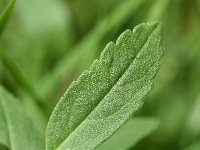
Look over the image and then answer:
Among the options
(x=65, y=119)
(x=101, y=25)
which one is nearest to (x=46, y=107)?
(x=101, y=25)

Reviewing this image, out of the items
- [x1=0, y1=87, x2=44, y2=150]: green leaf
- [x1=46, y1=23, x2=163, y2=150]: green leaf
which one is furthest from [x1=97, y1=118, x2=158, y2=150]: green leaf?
[x1=46, y1=23, x2=163, y2=150]: green leaf

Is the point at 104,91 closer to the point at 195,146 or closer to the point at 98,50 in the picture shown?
the point at 195,146

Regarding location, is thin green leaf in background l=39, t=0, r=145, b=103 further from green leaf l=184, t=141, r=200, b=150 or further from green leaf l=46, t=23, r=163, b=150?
green leaf l=46, t=23, r=163, b=150

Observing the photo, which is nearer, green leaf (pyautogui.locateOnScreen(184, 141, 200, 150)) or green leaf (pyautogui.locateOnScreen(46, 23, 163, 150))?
green leaf (pyautogui.locateOnScreen(46, 23, 163, 150))

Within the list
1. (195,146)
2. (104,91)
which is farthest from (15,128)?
(195,146)

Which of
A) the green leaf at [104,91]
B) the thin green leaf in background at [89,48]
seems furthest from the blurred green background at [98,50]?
the green leaf at [104,91]

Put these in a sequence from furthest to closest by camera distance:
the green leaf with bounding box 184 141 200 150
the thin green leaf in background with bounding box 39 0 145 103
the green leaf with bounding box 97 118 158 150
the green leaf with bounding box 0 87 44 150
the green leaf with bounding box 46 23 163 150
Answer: the thin green leaf in background with bounding box 39 0 145 103
the green leaf with bounding box 184 141 200 150
the green leaf with bounding box 97 118 158 150
the green leaf with bounding box 0 87 44 150
the green leaf with bounding box 46 23 163 150

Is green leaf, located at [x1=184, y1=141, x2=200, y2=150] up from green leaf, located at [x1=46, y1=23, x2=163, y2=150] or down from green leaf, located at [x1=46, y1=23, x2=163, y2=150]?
down
